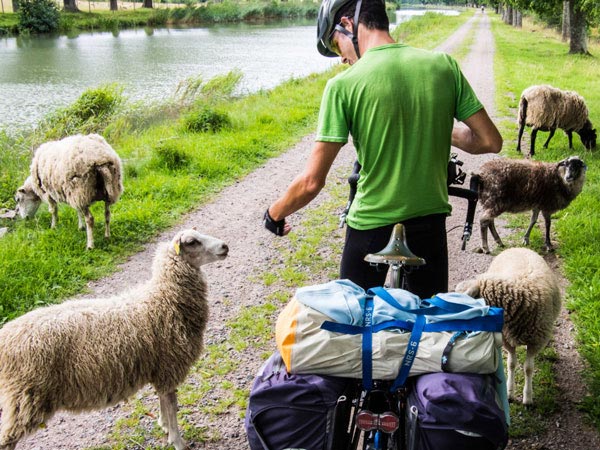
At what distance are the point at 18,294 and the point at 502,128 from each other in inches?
420

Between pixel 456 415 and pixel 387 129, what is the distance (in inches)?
51.7

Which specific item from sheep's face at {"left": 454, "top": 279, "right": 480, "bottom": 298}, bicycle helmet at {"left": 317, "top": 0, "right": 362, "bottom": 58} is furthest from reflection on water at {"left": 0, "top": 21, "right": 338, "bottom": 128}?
sheep's face at {"left": 454, "top": 279, "right": 480, "bottom": 298}

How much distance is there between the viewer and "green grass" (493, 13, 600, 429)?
4.71 meters

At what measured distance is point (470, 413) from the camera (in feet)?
6.44

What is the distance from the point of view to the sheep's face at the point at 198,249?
3.91 meters

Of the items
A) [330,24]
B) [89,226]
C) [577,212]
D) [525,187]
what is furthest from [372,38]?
[577,212]

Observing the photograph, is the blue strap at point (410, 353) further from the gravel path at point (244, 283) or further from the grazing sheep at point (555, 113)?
the grazing sheep at point (555, 113)

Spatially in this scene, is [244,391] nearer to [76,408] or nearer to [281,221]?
[76,408]

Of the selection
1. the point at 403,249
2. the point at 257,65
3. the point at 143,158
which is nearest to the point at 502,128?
the point at 143,158

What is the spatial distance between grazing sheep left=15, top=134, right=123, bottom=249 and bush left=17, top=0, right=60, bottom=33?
39142 mm

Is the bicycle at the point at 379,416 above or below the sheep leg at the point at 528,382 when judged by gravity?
above

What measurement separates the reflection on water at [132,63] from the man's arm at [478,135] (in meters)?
13.9

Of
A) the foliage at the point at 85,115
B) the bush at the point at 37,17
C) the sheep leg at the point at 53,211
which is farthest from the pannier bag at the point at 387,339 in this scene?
the bush at the point at 37,17

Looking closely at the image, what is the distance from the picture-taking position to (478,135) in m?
2.82
